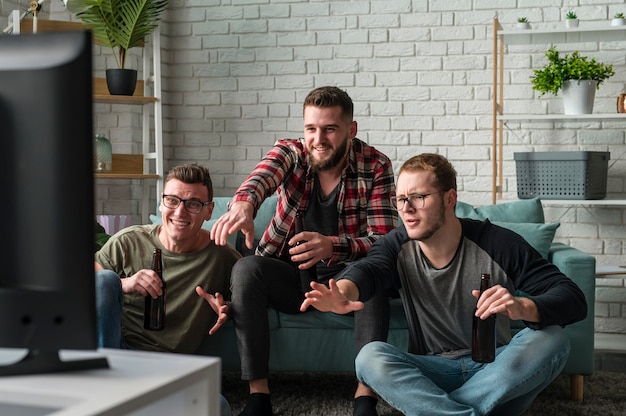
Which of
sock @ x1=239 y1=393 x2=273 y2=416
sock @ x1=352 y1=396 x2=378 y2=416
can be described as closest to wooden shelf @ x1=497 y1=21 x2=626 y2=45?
sock @ x1=352 y1=396 x2=378 y2=416

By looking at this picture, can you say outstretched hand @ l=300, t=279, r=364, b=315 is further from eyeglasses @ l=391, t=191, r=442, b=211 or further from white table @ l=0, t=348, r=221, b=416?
white table @ l=0, t=348, r=221, b=416

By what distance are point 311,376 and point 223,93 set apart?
188cm

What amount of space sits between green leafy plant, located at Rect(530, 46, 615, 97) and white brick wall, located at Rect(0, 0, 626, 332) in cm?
26

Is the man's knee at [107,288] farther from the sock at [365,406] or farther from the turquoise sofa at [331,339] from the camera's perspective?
the sock at [365,406]

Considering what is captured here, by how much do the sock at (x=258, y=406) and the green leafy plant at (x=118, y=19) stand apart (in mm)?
2154

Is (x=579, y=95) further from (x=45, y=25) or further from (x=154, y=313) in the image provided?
(x=45, y=25)

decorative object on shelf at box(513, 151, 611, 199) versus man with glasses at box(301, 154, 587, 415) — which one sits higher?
decorative object on shelf at box(513, 151, 611, 199)

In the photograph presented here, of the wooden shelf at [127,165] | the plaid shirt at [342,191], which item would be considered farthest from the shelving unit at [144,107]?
the plaid shirt at [342,191]

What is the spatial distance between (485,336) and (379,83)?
7.92 feet

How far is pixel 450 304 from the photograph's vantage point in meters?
2.50

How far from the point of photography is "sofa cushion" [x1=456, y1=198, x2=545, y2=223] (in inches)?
135

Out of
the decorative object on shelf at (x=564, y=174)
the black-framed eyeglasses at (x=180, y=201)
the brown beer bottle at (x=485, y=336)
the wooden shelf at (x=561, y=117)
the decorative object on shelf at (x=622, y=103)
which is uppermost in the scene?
the decorative object on shelf at (x=622, y=103)

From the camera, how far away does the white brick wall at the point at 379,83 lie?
168 inches

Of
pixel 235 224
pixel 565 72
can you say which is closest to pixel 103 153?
pixel 235 224
